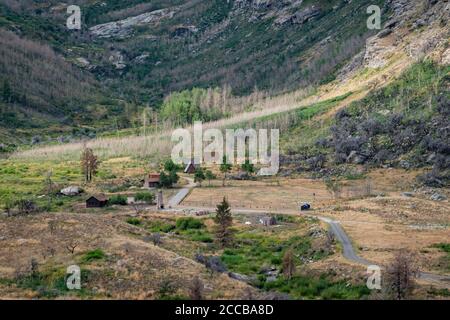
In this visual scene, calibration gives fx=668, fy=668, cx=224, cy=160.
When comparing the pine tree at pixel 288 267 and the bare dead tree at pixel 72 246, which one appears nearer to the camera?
the pine tree at pixel 288 267

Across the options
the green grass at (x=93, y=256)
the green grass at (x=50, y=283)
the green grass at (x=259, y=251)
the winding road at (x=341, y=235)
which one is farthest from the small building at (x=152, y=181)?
the green grass at (x=50, y=283)

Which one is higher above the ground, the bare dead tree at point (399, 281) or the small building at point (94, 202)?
the small building at point (94, 202)

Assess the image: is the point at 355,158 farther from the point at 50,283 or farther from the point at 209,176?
the point at 50,283

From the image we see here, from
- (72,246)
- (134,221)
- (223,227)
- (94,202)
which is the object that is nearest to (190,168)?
(94,202)

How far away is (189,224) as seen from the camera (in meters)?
64.4

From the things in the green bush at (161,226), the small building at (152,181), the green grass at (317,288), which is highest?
the small building at (152,181)

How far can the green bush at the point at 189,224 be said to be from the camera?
210 feet

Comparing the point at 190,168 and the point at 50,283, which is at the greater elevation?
the point at 190,168

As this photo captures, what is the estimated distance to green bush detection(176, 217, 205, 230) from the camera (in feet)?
210

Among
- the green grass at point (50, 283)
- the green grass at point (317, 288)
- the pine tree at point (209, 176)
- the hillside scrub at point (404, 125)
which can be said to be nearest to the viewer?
the green grass at point (50, 283)

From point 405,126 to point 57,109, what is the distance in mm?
105960

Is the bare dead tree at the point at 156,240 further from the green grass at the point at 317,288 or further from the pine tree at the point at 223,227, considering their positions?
the green grass at the point at 317,288

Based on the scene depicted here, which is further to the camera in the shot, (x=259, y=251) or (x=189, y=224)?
(x=189, y=224)

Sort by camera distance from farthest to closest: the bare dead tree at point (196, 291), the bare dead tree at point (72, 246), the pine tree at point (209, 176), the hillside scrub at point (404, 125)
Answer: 1. the pine tree at point (209, 176)
2. the hillside scrub at point (404, 125)
3. the bare dead tree at point (72, 246)
4. the bare dead tree at point (196, 291)
